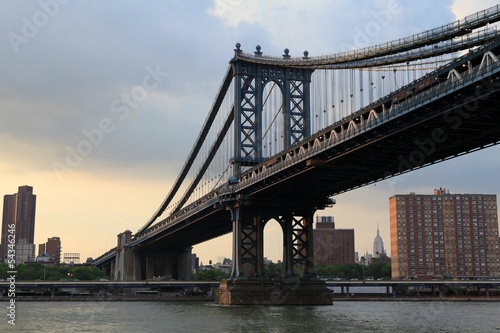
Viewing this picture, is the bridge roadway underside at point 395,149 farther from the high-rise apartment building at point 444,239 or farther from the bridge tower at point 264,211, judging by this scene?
the high-rise apartment building at point 444,239

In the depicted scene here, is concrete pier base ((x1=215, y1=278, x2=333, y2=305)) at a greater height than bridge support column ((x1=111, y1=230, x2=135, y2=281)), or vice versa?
bridge support column ((x1=111, y1=230, x2=135, y2=281))

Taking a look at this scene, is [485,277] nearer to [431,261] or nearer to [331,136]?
[431,261]

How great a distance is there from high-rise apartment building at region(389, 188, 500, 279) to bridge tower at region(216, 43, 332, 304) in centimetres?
9732

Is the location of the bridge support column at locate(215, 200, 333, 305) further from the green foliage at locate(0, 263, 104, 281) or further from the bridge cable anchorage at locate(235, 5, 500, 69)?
the green foliage at locate(0, 263, 104, 281)

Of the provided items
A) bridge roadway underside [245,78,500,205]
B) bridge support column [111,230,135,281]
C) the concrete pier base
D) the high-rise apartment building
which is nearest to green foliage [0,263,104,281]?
bridge support column [111,230,135,281]

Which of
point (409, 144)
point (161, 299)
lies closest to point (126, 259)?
point (161, 299)

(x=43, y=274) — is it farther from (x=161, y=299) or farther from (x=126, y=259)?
(x=161, y=299)

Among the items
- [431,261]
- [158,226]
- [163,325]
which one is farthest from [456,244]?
[163,325]

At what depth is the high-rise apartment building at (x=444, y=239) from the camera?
568ft

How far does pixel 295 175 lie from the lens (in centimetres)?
6109

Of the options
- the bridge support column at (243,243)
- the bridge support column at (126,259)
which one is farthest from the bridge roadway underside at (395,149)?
the bridge support column at (126,259)

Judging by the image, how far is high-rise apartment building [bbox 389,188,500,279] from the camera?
568ft

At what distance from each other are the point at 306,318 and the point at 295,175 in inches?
522

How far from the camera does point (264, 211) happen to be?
77.2 meters
